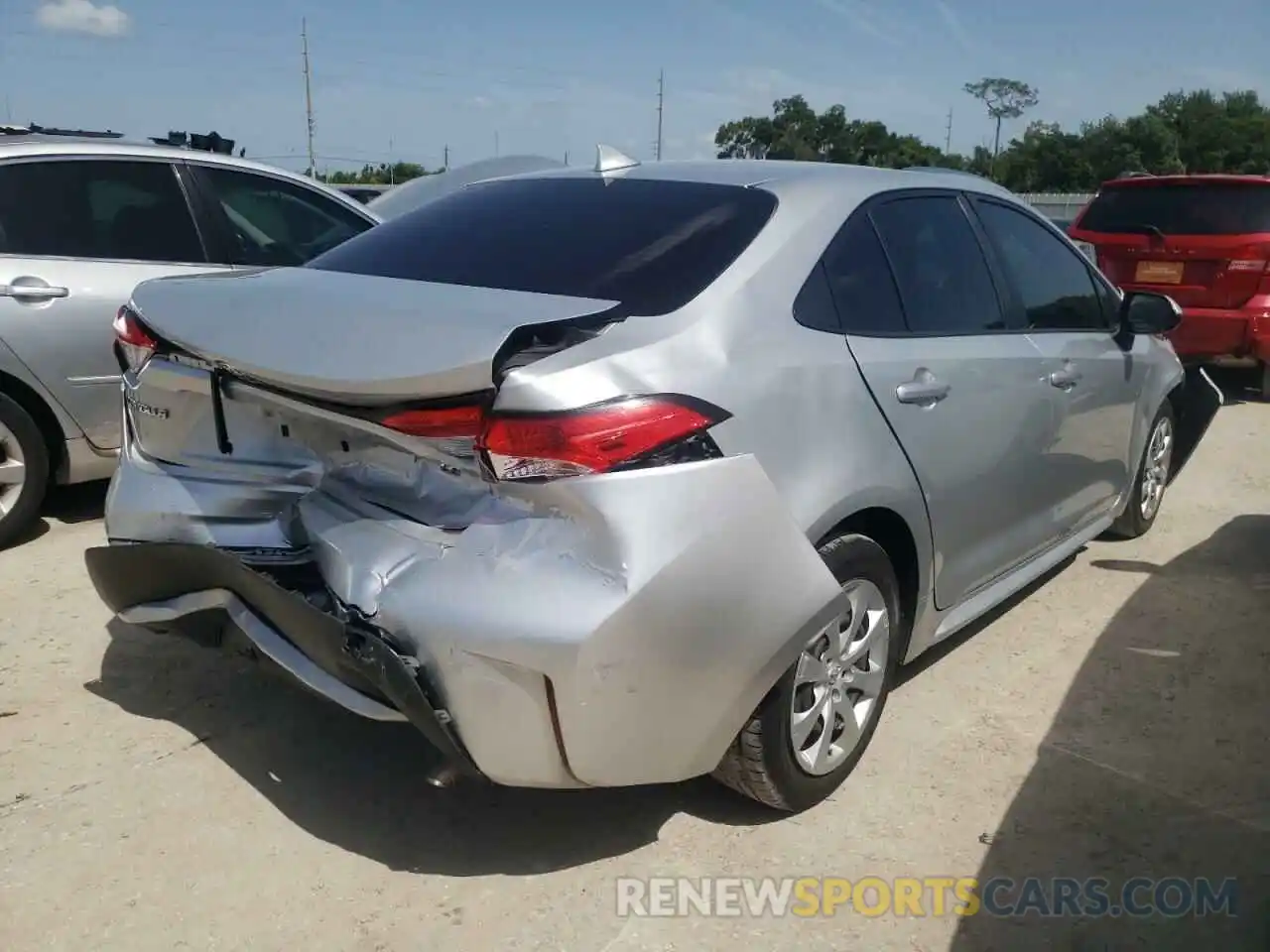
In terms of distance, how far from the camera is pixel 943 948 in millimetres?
2424

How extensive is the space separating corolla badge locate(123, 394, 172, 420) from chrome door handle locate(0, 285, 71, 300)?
1.80 metres

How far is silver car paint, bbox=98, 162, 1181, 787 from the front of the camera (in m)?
2.20

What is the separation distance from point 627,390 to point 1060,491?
2.25m

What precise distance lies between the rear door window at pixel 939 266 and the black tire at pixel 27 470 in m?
3.40

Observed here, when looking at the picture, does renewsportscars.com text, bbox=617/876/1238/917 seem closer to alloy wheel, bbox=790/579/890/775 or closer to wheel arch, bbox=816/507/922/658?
alloy wheel, bbox=790/579/890/775

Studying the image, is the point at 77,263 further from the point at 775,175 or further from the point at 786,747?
the point at 786,747

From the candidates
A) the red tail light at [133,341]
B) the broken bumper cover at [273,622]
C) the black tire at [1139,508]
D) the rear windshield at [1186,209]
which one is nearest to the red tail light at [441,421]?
the broken bumper cover at [273,622]

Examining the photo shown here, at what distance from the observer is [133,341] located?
299cm

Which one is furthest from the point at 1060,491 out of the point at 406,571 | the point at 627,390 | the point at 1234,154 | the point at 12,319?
the point at 1234,154

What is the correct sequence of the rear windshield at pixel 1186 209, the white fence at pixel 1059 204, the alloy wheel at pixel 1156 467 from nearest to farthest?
the alloy wheel at pixel 1156 467 < the rear windshield at pixel 1186 209 < the white fence at pixel 1059 204

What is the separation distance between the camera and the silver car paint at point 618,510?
2.20 metres

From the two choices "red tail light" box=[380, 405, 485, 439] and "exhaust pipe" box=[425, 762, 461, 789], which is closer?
"red tail light" box=[380, 405, 485, 439]

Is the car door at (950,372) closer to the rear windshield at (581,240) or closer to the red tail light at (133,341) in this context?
the rear windshield at (581,240)

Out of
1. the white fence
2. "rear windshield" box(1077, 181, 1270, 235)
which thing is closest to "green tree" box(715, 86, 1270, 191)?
the white fence
